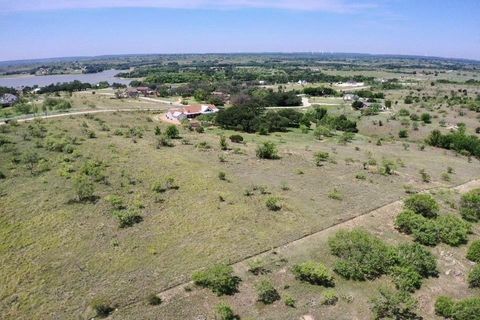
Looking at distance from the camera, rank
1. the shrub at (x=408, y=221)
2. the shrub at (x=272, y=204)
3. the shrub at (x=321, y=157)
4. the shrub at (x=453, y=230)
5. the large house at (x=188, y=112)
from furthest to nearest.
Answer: the large house at (x=188, y=112)
the shrub at (x=321, y=157)
the shrub at (x=272, y=204)
the shrub at (x=408, y=221)
the shrub at (x=453, y=230)

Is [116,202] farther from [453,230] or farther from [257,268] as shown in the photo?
[453,230]

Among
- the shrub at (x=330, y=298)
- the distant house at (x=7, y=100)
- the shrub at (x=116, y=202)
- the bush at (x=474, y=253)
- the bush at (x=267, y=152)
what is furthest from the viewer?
the distant house at (x=7, y=100)

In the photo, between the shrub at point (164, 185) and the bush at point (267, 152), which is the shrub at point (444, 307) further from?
the bush at point (267, 152)

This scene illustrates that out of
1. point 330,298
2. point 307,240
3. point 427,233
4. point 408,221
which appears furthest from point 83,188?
point 427,233

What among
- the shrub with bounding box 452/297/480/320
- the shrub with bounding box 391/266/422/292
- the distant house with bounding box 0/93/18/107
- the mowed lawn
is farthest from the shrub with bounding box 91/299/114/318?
the distant house with bounding box 0/93/18/107

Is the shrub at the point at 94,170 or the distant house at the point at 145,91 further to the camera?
the distant house at the point at 145,91

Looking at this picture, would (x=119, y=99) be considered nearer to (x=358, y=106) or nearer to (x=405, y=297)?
(x=358, y=106)

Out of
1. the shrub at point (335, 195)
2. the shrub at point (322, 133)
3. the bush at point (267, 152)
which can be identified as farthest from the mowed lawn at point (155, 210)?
the shrub at point (322, 133)
